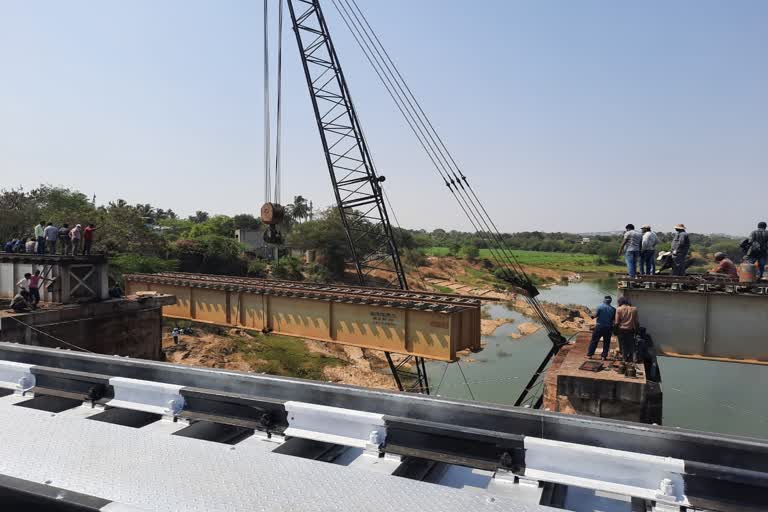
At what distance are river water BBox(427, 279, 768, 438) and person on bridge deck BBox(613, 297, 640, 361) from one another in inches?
500

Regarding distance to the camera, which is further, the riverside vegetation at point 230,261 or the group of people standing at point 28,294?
the riverside vegetation at point 230,261

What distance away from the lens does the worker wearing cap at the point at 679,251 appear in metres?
14.6

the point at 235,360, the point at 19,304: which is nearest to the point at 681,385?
the point at 235,360

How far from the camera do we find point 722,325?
12133 mm

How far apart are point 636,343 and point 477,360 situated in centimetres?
2435

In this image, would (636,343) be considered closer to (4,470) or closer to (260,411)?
(260,411)

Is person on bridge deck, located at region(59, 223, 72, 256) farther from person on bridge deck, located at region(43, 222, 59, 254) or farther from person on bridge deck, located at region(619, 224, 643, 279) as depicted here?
person on bridge deck, located at region(619, 224, 643, 279)

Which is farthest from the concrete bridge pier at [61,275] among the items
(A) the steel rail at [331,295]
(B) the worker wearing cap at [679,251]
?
(B) the worker wearing cap at [679,251]

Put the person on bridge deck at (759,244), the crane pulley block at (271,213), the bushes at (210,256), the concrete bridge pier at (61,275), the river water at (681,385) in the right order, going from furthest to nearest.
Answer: the bushes at (210,256)
the river water at (681,385)
the crane pulley block at (271,213)
the concrete bridge pier at (61,275)
the person on bridge deck at (759,244)

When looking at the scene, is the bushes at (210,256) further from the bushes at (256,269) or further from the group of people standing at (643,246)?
the group of people standing at (643,246)

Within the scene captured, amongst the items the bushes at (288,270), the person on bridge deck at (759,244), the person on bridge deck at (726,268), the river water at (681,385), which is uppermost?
the person on bridge deck at (759,244)

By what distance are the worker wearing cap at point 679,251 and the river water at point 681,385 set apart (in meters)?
8.97

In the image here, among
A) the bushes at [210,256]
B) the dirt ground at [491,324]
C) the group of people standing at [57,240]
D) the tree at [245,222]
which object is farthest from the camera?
the tree at [245,222]

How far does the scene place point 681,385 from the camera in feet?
88.5
